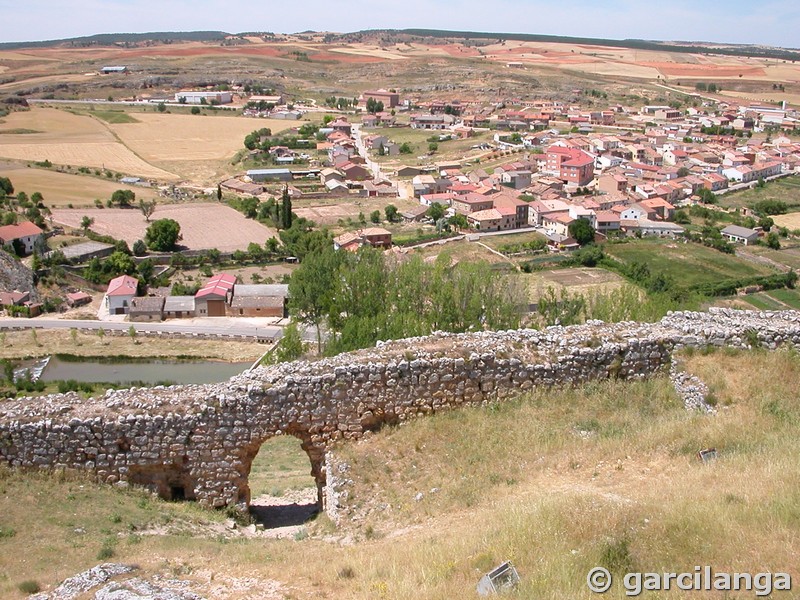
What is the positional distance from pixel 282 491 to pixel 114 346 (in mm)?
27745

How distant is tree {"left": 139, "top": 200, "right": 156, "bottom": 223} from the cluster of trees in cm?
4239

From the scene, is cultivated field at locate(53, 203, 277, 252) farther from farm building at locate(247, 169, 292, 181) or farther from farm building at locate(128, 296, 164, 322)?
farm building at locate(128, 296, 164, 322)

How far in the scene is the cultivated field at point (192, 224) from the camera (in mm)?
60875

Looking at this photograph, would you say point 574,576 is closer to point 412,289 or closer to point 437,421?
point 437,421

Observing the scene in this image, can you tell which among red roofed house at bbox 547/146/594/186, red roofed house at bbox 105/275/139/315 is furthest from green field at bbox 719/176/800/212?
red roofed house at bbox 105/275/139/315

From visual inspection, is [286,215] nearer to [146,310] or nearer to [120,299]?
[120,299]

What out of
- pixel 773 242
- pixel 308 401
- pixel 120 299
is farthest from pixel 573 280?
pixel 308 401

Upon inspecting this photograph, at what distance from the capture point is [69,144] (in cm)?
9800

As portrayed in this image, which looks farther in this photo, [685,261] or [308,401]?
[685,261]

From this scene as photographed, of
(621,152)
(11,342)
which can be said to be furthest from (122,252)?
(621,152)

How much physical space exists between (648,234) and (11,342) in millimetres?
52035

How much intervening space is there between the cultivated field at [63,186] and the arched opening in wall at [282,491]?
59.3m

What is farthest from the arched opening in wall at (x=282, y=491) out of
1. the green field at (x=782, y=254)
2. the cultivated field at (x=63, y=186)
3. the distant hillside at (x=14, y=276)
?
the cultivated field at (x=63, y=186)

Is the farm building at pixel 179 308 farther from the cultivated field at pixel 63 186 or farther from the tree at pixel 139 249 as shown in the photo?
the cultivated field at pixel 63 186
